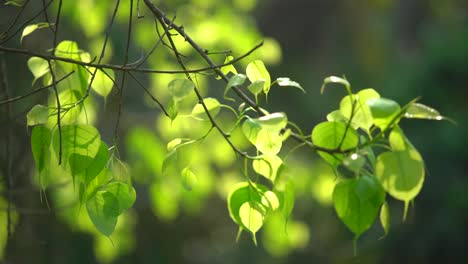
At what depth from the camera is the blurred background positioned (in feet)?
5.87

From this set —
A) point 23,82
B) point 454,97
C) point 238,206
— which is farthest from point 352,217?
point 454,97

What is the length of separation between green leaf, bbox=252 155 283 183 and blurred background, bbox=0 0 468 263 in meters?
0.11

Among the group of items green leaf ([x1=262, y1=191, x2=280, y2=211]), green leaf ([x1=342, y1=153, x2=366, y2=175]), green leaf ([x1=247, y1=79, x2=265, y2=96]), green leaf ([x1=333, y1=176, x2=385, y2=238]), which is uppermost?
green leaf ([x1=247, y1=79, x2=265, y2=96])

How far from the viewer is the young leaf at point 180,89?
0.65m

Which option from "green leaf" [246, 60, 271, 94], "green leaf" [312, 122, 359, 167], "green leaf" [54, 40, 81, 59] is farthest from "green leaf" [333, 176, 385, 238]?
"green leaf" [54, 40, 81, 59]

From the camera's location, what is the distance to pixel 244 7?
1.99 m

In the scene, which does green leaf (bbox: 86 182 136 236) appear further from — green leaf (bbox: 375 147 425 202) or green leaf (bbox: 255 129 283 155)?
green leaf (bbox: 375 147 425 202)

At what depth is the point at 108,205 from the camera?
0.67 meters

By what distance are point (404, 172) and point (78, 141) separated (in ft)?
1.02

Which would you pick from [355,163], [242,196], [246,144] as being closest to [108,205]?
[242,196]

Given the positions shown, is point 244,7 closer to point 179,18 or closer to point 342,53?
point 179,18

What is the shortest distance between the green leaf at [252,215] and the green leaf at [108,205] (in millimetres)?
119

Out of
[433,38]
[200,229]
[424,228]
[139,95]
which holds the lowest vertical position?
[200,229]

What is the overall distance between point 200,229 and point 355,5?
1.85 metres
